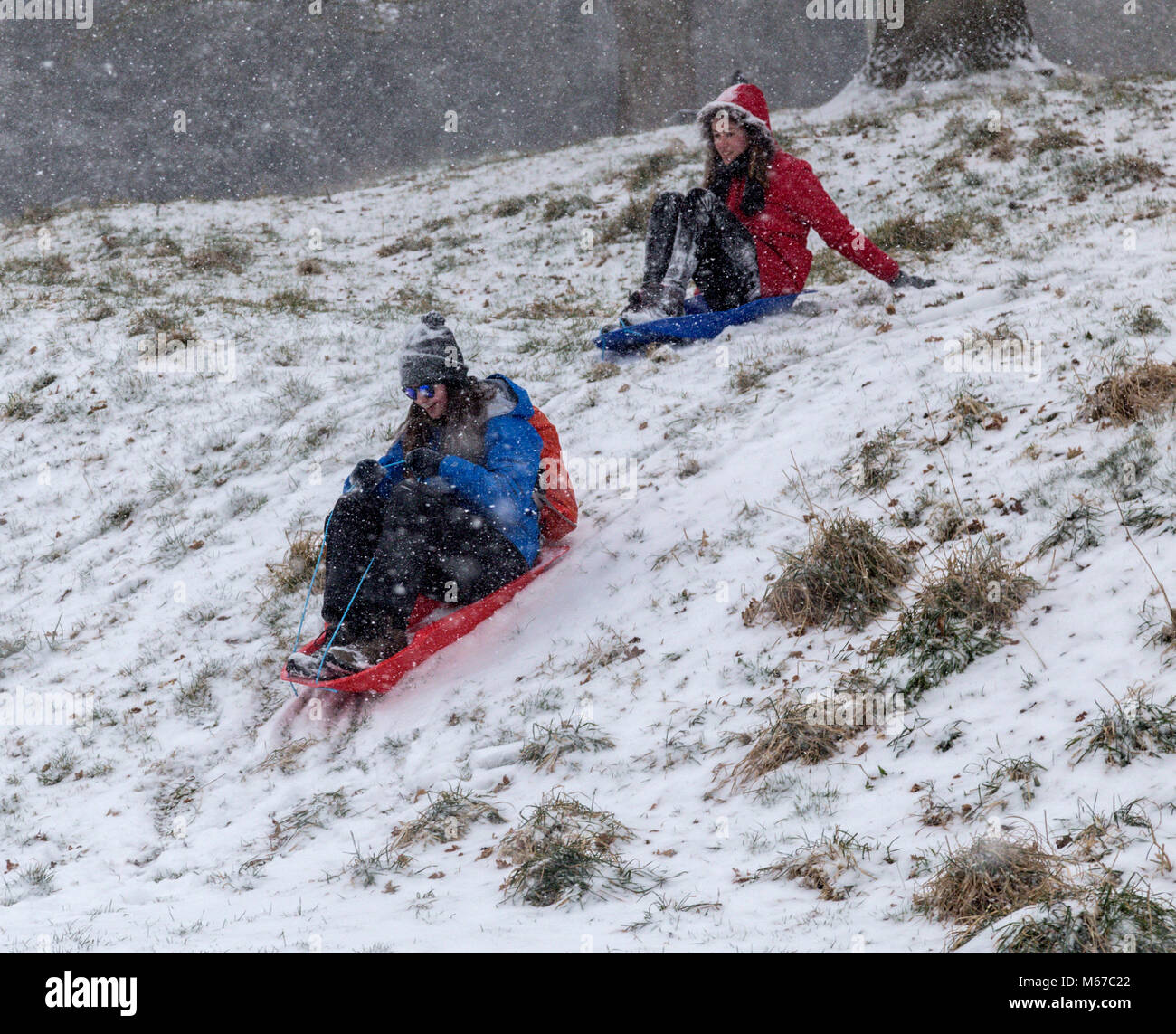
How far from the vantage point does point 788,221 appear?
7.73 m

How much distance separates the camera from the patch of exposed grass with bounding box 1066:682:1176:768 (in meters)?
2.91

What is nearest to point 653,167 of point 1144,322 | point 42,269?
point 42,269

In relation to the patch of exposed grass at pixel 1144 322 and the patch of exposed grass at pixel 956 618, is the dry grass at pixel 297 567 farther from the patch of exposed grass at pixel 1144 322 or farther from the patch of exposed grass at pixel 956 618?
the patch of exposed grass at pixel 1144 322

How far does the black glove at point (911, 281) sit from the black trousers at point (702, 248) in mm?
1020

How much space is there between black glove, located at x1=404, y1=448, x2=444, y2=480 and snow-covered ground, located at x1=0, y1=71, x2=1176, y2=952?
2.71 ft

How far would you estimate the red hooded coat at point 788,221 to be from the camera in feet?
24.3

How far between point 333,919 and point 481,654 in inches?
77.7

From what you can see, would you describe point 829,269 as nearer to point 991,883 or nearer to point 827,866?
point 827,866

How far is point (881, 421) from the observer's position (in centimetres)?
564

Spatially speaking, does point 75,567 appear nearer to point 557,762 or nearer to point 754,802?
point 557,762

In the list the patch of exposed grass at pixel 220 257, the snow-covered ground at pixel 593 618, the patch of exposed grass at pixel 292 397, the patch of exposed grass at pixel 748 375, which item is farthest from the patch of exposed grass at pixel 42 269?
the patch of exposed grass at pixel 748 375

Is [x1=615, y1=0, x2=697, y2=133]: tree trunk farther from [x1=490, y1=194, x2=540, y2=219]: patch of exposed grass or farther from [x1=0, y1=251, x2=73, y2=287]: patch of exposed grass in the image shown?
[x1=0, y1=251, x2=73, y2=287]: patch of exposed grass

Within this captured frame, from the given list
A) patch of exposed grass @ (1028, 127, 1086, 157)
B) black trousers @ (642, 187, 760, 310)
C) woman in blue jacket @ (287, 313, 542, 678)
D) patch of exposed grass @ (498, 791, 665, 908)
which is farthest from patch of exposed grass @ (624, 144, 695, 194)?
patch of exposed grass @ (498, 791, 665, 908)
